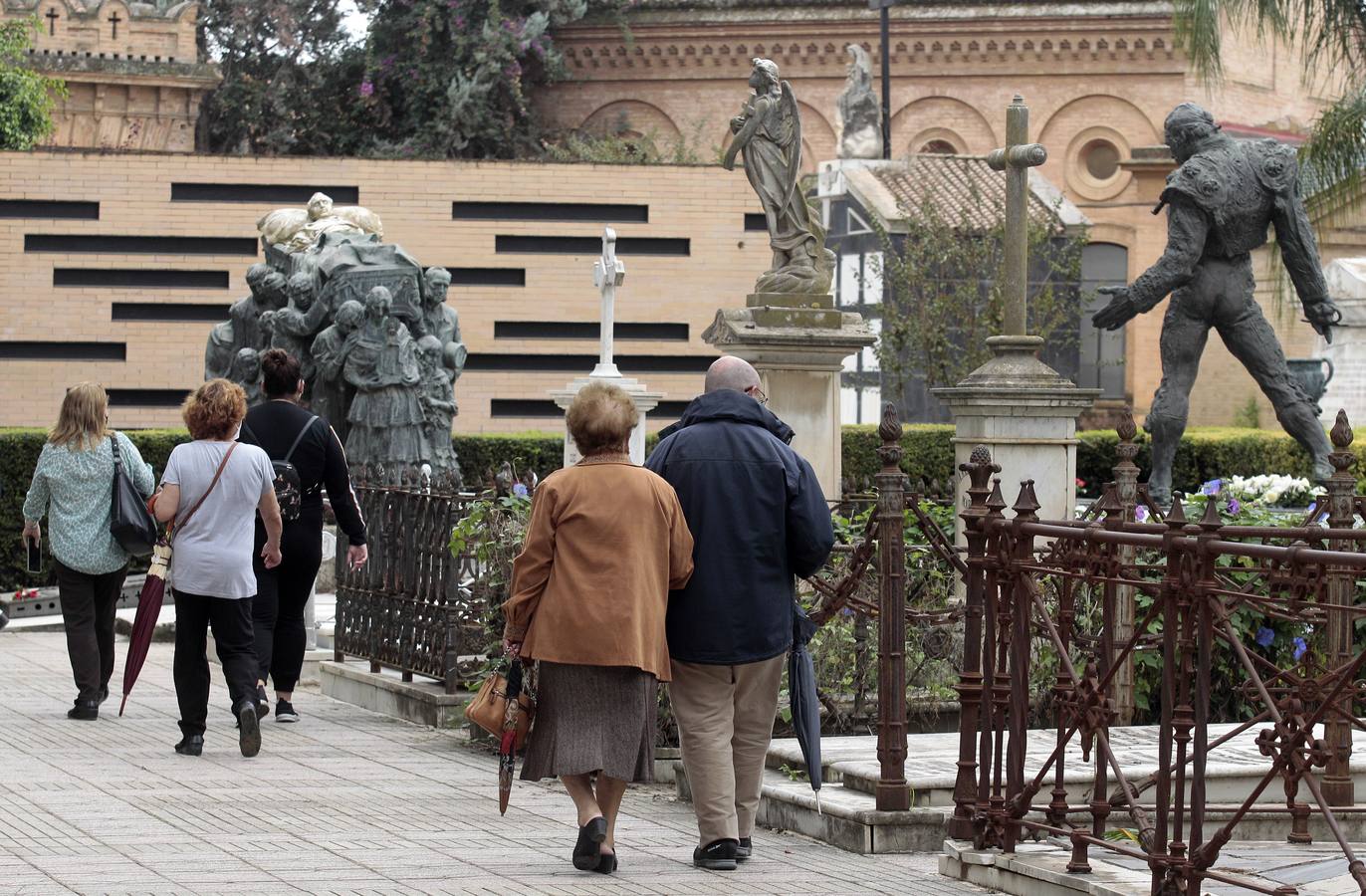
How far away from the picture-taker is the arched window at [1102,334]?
38.1 m

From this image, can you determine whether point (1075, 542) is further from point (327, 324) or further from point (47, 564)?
point (47, 564)

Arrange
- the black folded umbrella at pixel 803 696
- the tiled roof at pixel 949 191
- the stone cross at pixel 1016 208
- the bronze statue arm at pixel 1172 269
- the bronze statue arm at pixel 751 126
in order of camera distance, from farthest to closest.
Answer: the tiled roof at pixel 949 191 < the bronze statue arm at pixel 751 126 < the stone cross at pixel 1016 208 < the bronze statue arm at pixel 1172 269 < the black folded umbrella at pixel 803 696

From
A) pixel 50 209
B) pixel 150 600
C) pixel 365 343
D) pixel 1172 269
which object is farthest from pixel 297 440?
pixel 50 209

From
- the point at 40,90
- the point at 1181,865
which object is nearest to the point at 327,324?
the point at 1181,865

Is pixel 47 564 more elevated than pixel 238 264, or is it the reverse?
pixel 238 264

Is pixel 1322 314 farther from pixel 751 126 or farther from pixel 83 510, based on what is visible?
pixel 83 510

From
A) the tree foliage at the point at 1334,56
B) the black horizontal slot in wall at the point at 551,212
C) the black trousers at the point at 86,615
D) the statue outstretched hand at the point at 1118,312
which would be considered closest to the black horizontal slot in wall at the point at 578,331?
the black horizontal slot in wall at the point at 551,212

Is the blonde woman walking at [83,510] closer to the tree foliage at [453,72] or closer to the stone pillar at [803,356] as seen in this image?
the stone pillar at [803,356]

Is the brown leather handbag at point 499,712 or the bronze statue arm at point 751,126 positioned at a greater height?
the bronze statue arm at point 751,126

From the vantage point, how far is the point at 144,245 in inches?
1187

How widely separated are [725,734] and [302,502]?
3761 millimetres

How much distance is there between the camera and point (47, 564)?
20125 millimetres

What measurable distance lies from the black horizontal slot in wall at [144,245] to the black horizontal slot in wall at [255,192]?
1.87 feet

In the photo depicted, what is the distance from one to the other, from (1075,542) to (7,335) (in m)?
25.9
